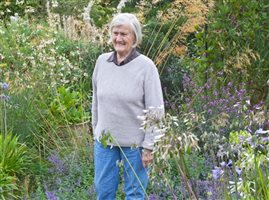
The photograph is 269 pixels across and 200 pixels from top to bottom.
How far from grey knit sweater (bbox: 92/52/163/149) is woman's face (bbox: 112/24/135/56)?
9 cm

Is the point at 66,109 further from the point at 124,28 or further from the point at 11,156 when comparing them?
the point at 124,28

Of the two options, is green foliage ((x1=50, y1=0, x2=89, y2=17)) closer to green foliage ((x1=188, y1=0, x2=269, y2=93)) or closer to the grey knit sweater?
green foliage ((x1=188, y1=0, x2=269, y2=93))

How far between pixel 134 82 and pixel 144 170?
623 mm

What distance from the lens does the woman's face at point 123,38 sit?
4.04 metres

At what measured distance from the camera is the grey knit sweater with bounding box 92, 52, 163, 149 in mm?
4043

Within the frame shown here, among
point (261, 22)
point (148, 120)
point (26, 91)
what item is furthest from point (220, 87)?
point (148, 120)

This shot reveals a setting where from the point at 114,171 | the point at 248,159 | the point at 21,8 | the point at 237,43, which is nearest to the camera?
the point at 248,159

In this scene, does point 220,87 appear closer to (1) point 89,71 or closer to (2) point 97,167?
(1) point 89,71

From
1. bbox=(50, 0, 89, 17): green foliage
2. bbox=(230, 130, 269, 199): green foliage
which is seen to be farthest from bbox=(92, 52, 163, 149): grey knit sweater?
bbox=(50, 0, 89, 17): green foliage

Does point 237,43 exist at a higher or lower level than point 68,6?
lower

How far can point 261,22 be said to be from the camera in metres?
6.84

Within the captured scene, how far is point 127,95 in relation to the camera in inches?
159

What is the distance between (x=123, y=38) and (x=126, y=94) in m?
0.35

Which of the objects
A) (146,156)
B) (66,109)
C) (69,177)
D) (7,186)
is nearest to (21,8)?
(66,109)
